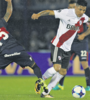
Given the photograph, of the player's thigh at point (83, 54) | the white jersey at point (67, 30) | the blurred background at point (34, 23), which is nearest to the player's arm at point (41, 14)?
the white jersey at point (67, 30)

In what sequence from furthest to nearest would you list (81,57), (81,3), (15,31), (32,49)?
(15,31)
(32,49)
(81,57)
(81,3)

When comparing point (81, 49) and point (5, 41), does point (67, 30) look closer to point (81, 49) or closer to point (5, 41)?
point (81, 49)

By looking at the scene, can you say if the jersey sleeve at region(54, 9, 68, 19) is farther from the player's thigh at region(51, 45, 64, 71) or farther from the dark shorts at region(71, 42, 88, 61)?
the dark shorts at region(71, 42, 88, 61)

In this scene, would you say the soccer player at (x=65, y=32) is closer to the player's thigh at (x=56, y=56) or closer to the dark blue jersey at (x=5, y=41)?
the player's thigh at (x=56, y=56)

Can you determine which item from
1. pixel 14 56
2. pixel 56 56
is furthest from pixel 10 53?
→ pixel 56 56

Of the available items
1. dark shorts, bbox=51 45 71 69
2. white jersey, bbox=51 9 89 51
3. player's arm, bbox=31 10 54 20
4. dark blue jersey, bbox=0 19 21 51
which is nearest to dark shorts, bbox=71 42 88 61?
dark shorts, bbox=51 45 71 69

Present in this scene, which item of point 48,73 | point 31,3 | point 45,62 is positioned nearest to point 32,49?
point 31,3

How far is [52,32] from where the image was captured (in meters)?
20.2

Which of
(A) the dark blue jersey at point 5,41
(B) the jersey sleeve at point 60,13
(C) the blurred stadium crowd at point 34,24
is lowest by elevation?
(C) the blurred stadium crowd at point 34,24

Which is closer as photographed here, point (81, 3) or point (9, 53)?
point (9, 53)

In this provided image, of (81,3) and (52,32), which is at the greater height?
(81,3)

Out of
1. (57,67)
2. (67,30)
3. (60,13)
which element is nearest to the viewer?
(57,67)

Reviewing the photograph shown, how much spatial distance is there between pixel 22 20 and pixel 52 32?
210cm

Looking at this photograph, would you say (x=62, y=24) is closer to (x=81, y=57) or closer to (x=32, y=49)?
(x=81, y=57)
